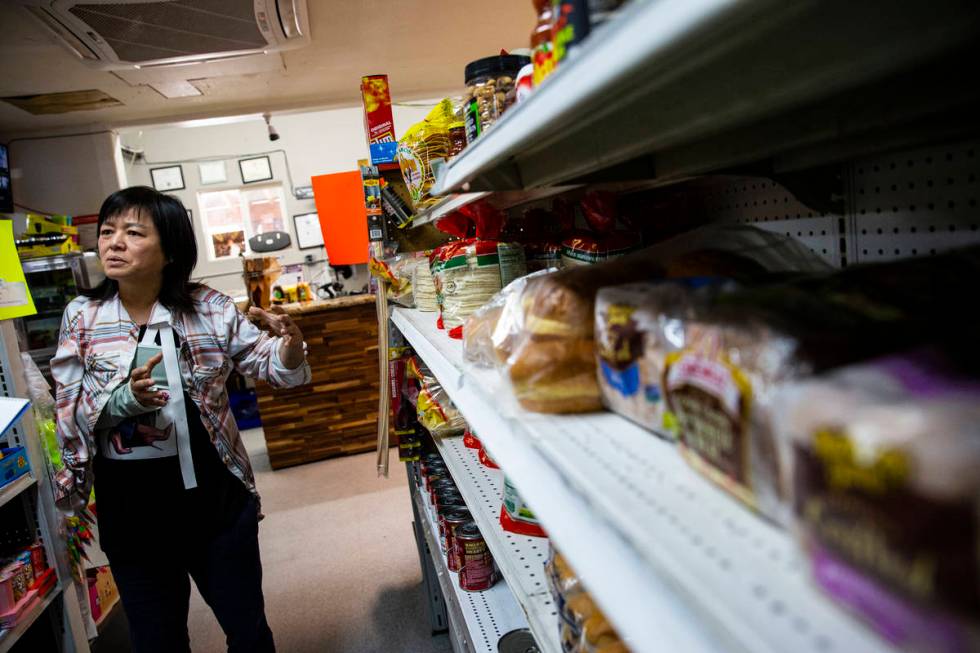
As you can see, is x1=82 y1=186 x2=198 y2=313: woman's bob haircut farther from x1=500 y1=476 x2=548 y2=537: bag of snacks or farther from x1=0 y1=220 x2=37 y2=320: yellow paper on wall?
x1=500 y1=476 x2=548 y2=537: bag of snacks

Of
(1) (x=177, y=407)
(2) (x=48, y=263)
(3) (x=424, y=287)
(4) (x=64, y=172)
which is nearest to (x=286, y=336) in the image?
(1) (x=177, y=407)

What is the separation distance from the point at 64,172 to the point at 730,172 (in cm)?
484

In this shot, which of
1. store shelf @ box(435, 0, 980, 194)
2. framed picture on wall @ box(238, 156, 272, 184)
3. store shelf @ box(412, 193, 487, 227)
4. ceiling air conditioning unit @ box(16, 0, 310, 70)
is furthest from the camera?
framed picture on wall @ box(238, 156, 272, 184)

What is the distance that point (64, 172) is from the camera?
4199 mm

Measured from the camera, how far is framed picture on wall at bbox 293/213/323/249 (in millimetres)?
6789

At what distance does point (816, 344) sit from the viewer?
0.45 metres

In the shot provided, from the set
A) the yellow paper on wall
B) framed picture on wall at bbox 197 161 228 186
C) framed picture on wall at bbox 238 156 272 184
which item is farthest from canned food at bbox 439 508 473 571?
framed picture on wall at bbox 197 161 228 186

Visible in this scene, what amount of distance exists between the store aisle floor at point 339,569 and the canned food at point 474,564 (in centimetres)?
95

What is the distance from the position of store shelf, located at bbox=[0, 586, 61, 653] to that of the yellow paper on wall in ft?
3.21

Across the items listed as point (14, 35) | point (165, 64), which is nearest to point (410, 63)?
point (165, 64)

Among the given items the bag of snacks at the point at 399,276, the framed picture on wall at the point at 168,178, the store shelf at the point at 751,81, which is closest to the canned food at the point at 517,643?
the store shelf at the point at 751,81

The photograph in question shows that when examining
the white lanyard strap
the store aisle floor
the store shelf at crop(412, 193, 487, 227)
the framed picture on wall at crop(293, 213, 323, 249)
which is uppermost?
the framed picture on wall at crop(293, 213, 323, 249)

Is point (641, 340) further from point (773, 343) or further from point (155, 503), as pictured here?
point (155, 503)

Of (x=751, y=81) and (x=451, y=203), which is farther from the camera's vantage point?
(x=451, y=203)
